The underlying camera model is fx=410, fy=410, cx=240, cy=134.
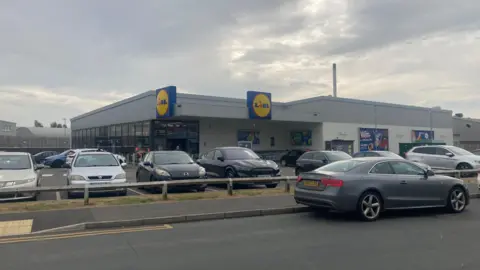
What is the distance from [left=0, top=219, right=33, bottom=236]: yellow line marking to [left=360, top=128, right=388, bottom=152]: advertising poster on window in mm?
36922

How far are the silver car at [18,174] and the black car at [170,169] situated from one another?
11.7ft

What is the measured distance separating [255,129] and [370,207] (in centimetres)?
2884

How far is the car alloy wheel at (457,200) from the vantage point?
10648 mm

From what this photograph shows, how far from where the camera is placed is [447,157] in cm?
2083

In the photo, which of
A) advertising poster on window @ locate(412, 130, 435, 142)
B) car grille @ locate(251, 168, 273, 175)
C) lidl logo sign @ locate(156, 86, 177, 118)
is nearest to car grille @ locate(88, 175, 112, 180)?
car grille @ locate(251, 168, 273, 175)

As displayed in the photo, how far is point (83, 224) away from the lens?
8.62 m

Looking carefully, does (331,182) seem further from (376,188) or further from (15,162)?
(15,162)

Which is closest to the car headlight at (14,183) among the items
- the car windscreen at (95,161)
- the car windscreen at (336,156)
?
the car windscreen at (95,161)

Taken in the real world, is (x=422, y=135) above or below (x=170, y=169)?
above

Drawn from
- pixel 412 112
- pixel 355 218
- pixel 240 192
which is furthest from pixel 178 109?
pixel 412 112

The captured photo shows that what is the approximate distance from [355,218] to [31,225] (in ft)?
23.6

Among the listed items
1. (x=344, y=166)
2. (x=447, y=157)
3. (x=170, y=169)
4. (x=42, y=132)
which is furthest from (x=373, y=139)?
(x=42, y=132)

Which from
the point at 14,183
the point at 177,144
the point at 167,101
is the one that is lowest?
the point at 14,183

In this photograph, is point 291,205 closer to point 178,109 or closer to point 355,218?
point 355,218
